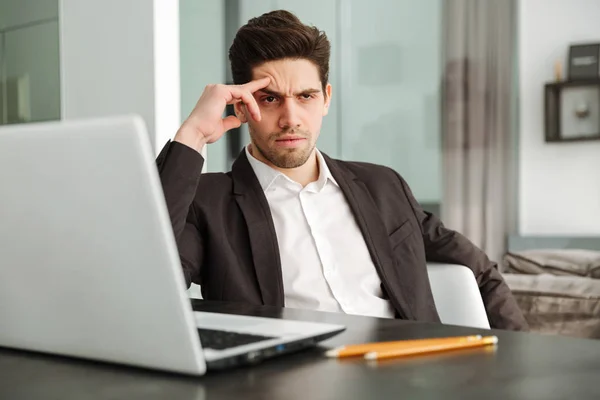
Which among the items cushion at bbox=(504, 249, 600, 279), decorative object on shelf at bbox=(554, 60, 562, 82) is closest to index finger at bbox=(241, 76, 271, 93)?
cushion at bbox=(504, 249, 600, 279)

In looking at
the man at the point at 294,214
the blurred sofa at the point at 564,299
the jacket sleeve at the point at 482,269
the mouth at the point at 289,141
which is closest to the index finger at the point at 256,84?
the man at the point at 294,214

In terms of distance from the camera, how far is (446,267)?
1.68 meters

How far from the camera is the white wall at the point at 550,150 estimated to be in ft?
17.1

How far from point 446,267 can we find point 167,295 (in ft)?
3.68

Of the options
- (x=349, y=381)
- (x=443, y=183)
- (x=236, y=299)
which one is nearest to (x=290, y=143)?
(x=236, y=299)

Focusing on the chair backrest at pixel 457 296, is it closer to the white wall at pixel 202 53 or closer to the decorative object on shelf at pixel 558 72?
the white wall at pixel 202 53

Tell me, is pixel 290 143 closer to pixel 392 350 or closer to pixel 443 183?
pixel 392 350

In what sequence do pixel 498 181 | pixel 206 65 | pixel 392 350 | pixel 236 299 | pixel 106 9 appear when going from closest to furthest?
pixel 392 350 → pixel 236 299 → pixel 106 9 → pixel 206 65 → pixel 498 181

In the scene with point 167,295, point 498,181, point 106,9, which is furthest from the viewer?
point 498,181

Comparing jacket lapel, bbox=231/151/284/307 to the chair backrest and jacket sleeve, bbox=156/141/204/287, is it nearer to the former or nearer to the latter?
jacket sleeve, bbox=156/141/204/287

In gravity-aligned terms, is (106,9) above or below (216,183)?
above

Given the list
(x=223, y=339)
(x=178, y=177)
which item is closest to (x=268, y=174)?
(x=178, y=177)

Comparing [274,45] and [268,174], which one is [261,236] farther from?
[274,45]

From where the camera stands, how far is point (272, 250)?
1.63 metres
